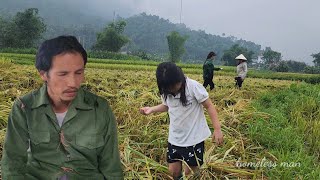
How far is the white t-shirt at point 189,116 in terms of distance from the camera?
8.49 feet

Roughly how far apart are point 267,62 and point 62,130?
223 feet

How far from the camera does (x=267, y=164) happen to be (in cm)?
299

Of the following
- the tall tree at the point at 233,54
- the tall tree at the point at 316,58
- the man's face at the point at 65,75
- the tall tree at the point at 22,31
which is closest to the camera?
the man's face at the point at 65,75

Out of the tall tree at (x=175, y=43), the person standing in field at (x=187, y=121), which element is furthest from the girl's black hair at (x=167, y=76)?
the tall tree at (x=175, y=43)


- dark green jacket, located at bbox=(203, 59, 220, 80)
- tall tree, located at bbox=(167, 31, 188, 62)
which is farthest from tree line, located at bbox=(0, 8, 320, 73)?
dark green jacket, located at bbox=(203, 59, 220, 80)

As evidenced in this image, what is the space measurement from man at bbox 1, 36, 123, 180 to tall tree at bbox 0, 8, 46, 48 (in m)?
41.1

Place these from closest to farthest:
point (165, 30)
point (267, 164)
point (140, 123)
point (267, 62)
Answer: point (267, 164)
point (140, 123)
point (267, 62)
point (165, 30)

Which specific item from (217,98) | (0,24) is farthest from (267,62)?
(217,98)

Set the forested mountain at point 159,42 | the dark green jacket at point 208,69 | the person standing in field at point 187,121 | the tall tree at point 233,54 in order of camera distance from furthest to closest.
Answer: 1. the forested mountain at point 159,42
2. the tall tree at point 233,54
3. the dark green jacket at point 208,69
4. the person standing in field at point 187,121

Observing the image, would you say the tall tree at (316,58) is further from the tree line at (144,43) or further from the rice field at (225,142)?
the rice field at (225,142)

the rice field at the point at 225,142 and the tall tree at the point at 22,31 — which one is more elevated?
the tall tree at the point at 22,31

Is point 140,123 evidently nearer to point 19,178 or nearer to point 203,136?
point 203,136

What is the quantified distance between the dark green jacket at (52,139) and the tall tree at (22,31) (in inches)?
1620

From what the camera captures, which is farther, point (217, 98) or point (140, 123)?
point (217, 98)
